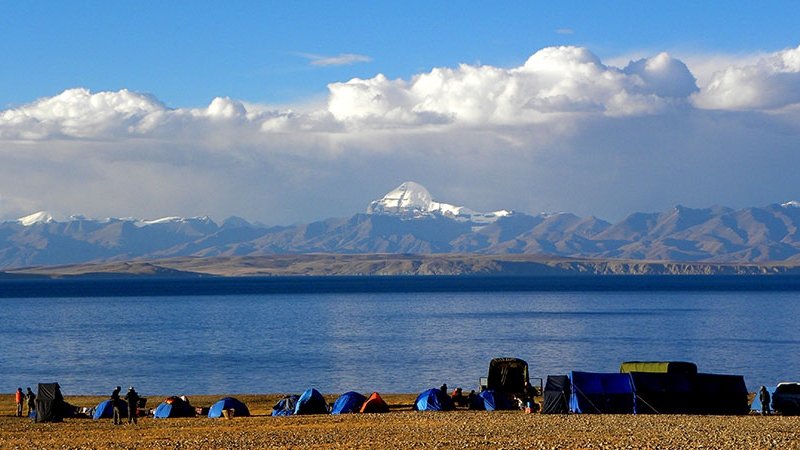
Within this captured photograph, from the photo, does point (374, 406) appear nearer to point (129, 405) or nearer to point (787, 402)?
point (129, 405)

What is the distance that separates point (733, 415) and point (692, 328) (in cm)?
8971

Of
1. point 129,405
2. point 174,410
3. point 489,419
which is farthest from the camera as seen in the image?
point 174,410

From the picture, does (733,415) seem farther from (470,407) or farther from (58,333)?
(58,333)

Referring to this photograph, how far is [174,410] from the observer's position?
5216 cm

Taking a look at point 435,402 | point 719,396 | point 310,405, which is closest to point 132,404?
point 310,405

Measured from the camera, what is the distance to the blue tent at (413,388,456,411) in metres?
52.8

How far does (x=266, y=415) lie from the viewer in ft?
177

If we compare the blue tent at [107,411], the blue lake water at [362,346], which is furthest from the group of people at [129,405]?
the blue lake water at [362,346]

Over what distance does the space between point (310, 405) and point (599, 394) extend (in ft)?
44.6

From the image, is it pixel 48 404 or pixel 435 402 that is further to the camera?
pixel 435 402

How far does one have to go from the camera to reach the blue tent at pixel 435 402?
173 ft

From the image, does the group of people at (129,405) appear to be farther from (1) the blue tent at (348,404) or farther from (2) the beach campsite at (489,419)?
(1) the blue tent at (348,404)

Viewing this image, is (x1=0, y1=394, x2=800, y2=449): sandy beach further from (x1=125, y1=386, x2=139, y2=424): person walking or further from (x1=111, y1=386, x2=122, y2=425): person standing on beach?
(x1=125, y1=386, x2=139, y2=424): person walking

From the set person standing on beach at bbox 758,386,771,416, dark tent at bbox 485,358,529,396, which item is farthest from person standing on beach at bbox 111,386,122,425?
person standing on beach at bbox 758,386,771,416
